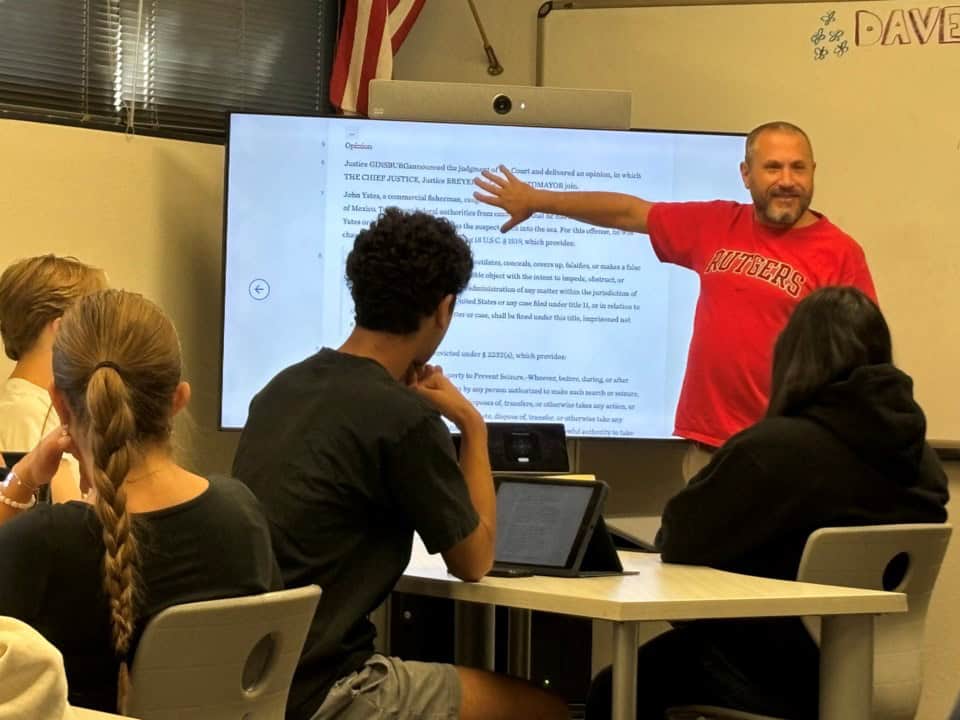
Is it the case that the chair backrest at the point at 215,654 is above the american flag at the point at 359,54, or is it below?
below

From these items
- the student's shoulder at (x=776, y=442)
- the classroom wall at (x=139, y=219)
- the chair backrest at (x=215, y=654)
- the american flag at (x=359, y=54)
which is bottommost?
the chair backrest at (x=215, y=654)

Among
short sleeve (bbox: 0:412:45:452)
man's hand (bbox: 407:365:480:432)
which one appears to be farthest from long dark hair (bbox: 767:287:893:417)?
short sleeve (bbox: 0:412:45:452)

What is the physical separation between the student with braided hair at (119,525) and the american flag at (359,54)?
259 centimetres

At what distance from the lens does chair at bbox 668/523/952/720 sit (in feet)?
7.73

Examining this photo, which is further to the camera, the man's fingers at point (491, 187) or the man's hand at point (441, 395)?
the man's fingers at point (491, 187)

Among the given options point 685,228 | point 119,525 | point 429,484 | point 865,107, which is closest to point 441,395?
point 429,484

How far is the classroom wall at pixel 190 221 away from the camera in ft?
12.4

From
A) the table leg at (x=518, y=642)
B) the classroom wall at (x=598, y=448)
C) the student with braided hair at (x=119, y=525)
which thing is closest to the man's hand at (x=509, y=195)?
the classroom wall at (x=598, y=448)

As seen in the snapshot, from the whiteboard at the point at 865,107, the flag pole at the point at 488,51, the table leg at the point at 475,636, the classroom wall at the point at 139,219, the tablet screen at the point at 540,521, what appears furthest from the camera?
the flag pole at the point at 488,51

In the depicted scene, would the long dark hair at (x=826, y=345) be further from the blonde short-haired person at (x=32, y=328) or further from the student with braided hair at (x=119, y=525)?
the blonde short-haired person at (x=32, y=328)

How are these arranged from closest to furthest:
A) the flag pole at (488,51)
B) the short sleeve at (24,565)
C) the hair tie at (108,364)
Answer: the short sleeve at (24,565)
the hair tie at (108,364)
the flag pole at (488,51)

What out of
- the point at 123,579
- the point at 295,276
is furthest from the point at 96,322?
the point at 295,276

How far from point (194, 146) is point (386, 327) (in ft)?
6.88

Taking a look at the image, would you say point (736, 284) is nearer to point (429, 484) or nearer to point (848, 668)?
point (848, 668)
